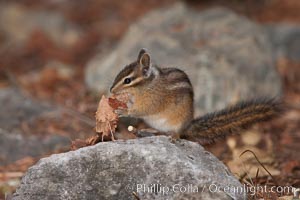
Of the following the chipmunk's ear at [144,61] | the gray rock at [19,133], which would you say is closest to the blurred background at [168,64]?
the gray rock at [19,133]

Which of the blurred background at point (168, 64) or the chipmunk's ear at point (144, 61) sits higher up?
the blurred background at point (168, 64)

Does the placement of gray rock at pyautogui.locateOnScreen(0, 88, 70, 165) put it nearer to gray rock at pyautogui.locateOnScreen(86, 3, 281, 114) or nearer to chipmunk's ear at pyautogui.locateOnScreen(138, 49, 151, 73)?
gray rock at pyautogui.locateOnScreen(86, 3, 281, 114)

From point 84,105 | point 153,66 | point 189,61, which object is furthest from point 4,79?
point 153,66

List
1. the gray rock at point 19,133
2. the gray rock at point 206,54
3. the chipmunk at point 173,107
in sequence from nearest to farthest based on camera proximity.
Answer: the chipmunk at point 173,107, the gray rock at point 19,133, the gray rock at point 206,54

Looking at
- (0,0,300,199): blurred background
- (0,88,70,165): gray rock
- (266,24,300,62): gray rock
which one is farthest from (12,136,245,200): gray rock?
(266,24,300,62): gray rock

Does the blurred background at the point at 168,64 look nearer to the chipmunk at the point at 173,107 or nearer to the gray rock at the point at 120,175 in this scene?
the chipmunk at the point at 173,107

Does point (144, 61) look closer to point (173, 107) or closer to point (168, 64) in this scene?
point (173, 107)

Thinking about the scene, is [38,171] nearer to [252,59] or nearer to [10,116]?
[10,116]
